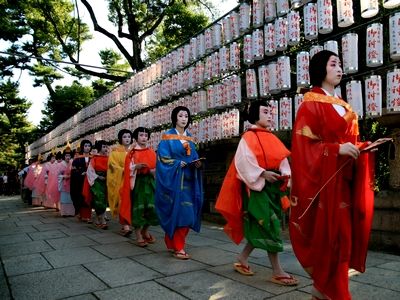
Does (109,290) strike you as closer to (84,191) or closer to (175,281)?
(175,281)

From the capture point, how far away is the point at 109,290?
3.43 metres

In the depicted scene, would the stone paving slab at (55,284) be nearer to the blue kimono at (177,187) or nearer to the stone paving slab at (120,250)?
the stone paving slab at (120,250)

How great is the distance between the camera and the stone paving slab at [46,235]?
6723 millimetres

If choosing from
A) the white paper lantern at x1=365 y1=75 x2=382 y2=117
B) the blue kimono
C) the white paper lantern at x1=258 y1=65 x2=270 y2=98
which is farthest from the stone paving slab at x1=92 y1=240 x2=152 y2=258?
the white paper lantern at x1=365 y1=75 x2=382 y2=117

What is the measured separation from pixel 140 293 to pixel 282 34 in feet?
15.3

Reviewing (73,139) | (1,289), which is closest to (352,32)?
(1,289)

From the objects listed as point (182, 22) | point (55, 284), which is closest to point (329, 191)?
point (55, 284)

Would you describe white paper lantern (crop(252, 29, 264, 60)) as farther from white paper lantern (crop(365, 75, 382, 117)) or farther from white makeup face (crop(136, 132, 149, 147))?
white makeup face (crop(136, 132, 149, 147))

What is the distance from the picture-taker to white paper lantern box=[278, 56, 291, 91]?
19.6 feet

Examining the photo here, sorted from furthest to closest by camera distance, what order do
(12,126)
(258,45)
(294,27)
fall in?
(12,126) → (258,45) → (294,27)

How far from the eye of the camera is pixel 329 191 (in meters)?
2.70

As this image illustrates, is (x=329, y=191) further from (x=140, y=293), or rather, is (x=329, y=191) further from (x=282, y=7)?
(x=282, y=7)

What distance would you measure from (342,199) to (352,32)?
3338 millimetres

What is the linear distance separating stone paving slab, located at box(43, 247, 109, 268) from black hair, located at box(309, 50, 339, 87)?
349cm
